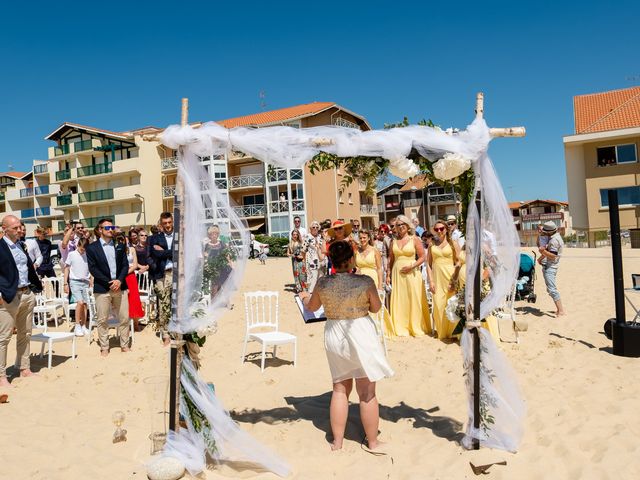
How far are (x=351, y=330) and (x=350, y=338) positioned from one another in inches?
2.7

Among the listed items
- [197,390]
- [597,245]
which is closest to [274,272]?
[197,390]

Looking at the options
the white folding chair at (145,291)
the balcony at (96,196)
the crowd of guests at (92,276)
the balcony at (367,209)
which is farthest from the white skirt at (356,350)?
the balcony at (96,196)

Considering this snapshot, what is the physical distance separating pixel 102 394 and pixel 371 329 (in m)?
3.68

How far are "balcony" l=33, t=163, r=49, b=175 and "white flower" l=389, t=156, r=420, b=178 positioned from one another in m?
59.7

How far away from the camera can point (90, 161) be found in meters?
48.6

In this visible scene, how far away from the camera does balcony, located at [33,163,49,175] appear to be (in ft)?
180

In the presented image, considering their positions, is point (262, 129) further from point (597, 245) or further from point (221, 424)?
point (597, 245)

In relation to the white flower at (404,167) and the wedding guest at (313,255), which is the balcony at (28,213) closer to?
the wedding guest at (313,255)

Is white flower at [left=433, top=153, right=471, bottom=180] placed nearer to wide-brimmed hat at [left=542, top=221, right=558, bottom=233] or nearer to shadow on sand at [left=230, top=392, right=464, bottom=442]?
shadow on sand at [left=230, top=392, right=464, bottom=442]

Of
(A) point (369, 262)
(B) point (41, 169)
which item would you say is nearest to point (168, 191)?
(B) point (41, 169)

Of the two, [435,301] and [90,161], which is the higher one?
[90,161]

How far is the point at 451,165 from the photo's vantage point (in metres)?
3.99

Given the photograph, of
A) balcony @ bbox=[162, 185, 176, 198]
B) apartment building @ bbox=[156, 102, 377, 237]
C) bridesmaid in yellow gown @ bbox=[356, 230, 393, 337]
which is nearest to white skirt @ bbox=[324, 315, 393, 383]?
bridesmaid in yellow gown @ bbox=[356, 230, 393, 337]

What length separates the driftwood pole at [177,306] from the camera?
12.8 ft
